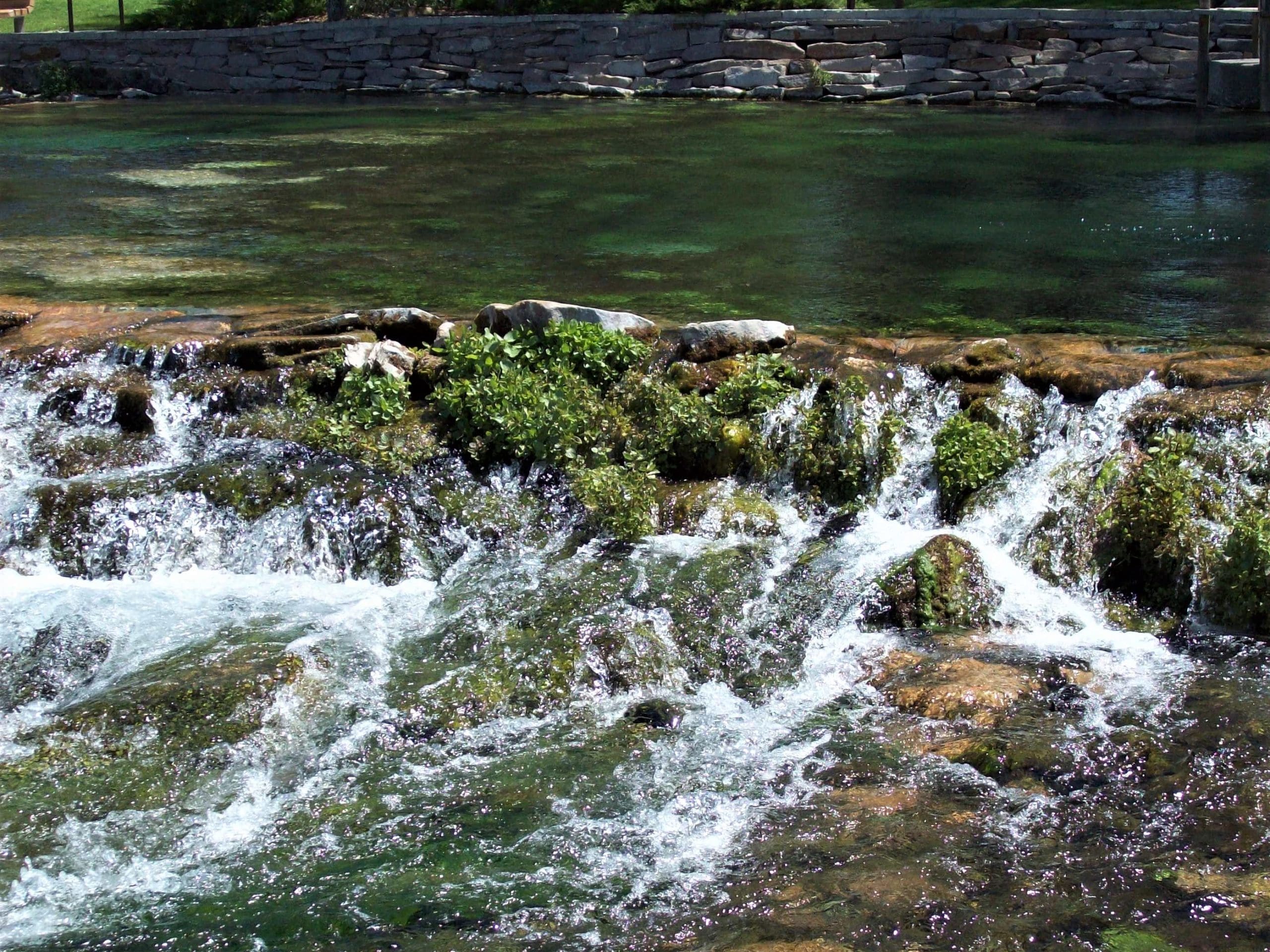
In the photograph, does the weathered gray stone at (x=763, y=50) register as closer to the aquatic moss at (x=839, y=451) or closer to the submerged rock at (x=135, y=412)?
the aquatic moss at (x=839, y=451)

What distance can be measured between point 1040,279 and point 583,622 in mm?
5655

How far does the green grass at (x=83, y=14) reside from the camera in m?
30.3

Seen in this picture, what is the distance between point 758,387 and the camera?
8516mm

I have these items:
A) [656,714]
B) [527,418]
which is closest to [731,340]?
[527,418]

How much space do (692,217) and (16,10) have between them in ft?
69.1

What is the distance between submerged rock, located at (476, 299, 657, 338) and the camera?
9.19 meters

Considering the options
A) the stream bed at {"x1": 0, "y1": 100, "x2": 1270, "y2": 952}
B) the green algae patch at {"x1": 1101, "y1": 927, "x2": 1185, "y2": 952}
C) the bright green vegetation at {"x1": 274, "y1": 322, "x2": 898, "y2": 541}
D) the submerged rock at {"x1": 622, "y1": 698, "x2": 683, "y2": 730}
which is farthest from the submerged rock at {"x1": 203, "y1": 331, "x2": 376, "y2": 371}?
the green algae patch at {"x1": 1101, "y1": 927, "x2": 1185, "y2": 952}

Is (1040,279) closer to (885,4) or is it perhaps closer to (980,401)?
(980,401)

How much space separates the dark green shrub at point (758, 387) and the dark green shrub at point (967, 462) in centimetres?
108

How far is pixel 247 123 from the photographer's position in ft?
68.6

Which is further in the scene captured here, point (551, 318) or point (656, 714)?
point (551, 318)

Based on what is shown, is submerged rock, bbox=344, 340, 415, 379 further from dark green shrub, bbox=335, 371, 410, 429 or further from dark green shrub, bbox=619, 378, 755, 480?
dark green shrub, bbox=619, 378, 755, 480

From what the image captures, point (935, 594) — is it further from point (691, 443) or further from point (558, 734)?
point (558, 734)

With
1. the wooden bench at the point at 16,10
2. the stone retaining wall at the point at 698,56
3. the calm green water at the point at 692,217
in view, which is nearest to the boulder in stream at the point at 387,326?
the calm green water at the point at 692,217
